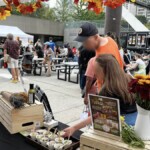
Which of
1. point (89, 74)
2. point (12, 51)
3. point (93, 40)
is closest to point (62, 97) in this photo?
point (12, 51)

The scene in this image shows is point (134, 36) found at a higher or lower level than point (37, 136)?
higher

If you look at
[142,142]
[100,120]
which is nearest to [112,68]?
[100,120]

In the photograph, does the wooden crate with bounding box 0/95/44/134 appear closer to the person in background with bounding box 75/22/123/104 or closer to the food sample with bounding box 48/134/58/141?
the food sample with bounding box 48/134/58/141

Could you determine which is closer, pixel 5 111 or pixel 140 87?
pixel 140 87

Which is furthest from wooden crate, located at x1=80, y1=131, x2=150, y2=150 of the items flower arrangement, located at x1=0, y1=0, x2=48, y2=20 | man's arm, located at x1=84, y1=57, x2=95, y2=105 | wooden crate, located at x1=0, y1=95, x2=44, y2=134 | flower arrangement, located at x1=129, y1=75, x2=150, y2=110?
man's arm, located at x1=84, y1=57, x2=95, y2=105

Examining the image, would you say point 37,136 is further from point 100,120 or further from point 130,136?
point 130,136

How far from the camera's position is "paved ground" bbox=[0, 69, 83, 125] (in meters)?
4.84

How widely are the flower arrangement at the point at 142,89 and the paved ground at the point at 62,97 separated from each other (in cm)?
311

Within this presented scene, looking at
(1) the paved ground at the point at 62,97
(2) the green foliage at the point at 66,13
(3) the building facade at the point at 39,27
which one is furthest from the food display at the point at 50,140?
(2) the green foliage at the point at 66,13

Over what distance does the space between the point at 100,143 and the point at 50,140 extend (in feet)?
1.77

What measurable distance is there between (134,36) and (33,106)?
9.94 metres

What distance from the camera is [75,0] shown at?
1608 mm

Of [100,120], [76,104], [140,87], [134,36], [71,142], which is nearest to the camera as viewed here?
[140,87]

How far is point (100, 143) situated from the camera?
1.42 meters
